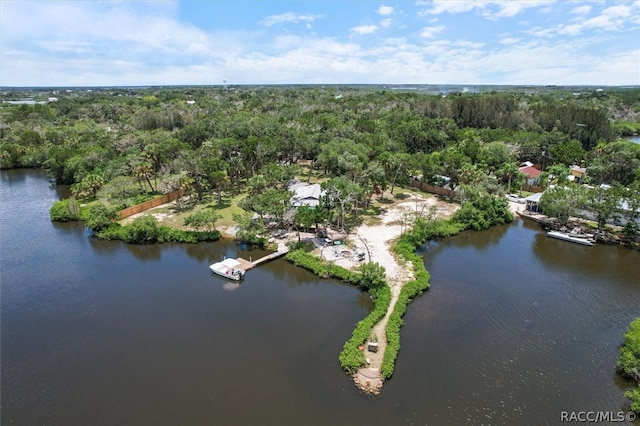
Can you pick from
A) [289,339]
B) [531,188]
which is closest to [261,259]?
[289,339]

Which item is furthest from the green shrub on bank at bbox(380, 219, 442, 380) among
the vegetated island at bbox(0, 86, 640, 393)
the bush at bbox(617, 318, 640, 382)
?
the bush at bbox(617, 318, 640, 382)

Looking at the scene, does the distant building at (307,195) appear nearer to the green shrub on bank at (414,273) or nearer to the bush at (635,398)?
the green shrub on bank at (414,273)

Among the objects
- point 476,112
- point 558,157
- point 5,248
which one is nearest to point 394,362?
point 5,248

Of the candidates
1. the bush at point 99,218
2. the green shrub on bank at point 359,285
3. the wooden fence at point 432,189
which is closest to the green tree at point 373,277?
the green shrub on bank at point 359,285

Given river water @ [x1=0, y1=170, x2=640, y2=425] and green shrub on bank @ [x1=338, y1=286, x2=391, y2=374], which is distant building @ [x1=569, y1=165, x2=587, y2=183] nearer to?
river water @ [x1=0, y1=170, x2=640, y2=425]

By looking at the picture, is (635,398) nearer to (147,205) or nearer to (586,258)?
(586,258)
